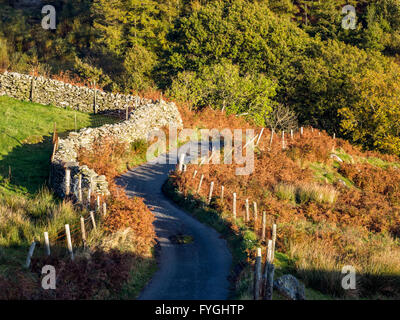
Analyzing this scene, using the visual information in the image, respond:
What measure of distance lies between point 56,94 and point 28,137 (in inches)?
425

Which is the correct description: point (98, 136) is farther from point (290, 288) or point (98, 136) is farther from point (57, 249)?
point (290, 288)

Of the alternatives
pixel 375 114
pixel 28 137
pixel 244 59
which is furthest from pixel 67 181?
pixel 244 59

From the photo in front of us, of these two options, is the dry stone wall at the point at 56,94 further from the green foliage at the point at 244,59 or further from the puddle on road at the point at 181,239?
the puddle on road at the point at 181,239

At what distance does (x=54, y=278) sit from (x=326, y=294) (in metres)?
8.47

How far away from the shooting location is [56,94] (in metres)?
40.1

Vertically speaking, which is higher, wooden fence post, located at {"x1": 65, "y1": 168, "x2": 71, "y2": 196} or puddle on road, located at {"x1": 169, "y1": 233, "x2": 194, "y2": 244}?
wooden fence post, located at {"x1": 65, "y1": 168, "x2": 71, "y2": 196}

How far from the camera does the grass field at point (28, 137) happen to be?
23.7 meters

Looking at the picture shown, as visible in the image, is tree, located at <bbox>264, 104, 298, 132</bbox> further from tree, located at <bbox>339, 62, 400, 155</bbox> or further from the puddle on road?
the puddle on road

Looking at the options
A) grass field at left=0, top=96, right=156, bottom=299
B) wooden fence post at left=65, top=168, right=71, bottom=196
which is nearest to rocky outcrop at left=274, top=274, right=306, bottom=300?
grass field at left=0, top=96, right=156, bottom=299

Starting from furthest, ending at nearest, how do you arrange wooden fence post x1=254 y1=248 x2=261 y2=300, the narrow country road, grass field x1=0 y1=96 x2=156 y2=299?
the narrow country road → grass field x1=0 y1=96 x2=156 y2=299 → wooden fence post x1=254 y1=248 x2=261 y2=300

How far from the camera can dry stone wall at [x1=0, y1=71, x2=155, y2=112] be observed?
39.3m

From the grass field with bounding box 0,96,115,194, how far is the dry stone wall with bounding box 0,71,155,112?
1.20 metres

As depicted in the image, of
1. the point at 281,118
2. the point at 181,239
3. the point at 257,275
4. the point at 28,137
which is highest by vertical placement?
the point at 281,118

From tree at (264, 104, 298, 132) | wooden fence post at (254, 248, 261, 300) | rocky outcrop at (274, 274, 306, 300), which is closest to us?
wooden fence post at (254, 248, 261, 300)
